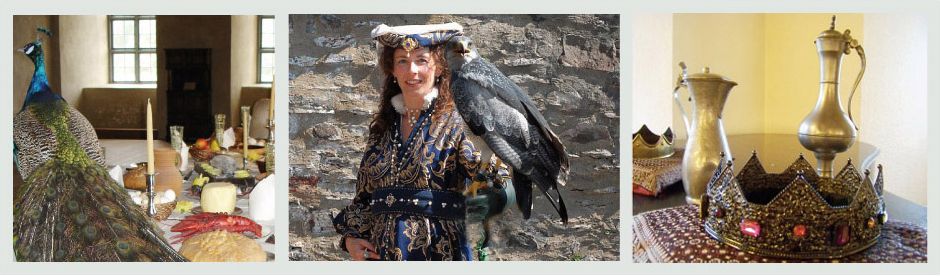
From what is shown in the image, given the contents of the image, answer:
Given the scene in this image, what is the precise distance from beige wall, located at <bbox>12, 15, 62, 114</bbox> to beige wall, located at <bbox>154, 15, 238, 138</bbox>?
25 centimetres

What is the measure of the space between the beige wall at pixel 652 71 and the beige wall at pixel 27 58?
1.41m

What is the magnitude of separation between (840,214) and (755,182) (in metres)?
0.27

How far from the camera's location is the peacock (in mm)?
2012

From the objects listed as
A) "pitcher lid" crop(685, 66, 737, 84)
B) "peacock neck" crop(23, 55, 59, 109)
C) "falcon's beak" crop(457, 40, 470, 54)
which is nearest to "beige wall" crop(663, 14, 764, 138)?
"pitcher lid" crop(685, 66, 737, 84)

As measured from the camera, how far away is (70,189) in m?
2.03

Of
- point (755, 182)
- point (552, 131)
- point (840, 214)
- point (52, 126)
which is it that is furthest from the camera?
point (52, 126)

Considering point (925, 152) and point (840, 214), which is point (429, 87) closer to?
point (840, 214)

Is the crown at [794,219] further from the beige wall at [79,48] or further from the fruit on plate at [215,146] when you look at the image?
the beige wall at [79,48]

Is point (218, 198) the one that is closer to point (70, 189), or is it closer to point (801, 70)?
point (70, 189)

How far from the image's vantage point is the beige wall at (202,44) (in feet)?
6.64

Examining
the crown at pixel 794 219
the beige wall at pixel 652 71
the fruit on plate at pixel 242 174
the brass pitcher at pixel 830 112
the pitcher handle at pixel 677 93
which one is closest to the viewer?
the crown at pixel 794 219

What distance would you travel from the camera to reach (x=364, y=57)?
1918mm

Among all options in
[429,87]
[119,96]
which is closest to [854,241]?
[429,87]

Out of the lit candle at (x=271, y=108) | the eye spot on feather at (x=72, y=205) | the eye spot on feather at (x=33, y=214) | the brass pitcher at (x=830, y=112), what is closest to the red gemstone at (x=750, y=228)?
the brass pitcher at (x=830, y=112)
